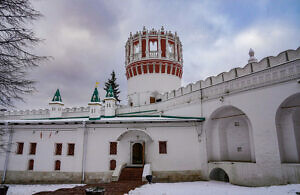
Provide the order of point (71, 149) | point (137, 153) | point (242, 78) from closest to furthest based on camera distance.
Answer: point (242, 78)
point (137, 153)
point (71, 149)

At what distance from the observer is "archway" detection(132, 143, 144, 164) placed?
15870mm

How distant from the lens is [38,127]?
665 inches

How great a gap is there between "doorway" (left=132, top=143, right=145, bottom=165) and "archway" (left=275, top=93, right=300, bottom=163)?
Answer: 945 centimetres

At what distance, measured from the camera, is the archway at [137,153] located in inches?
625

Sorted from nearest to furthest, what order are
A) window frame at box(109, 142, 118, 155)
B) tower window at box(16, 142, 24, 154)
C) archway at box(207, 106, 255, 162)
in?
1. archway at box(207, 106, 255, 162)
2. window frame at box(109, 142, 118, 155)
3. tower window at box(16, 142, 24, 154)

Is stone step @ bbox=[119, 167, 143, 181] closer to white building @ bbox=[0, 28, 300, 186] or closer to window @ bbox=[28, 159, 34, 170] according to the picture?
white building @ bbox=[0, 28, 300, 186]

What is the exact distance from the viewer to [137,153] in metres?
16.0

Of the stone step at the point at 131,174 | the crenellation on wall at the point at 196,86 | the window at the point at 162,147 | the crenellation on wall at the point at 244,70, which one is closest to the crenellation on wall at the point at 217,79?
the crenellation on wall at the point at 244,70

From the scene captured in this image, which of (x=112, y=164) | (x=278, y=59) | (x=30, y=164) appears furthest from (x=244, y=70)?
(x=30, y=164)

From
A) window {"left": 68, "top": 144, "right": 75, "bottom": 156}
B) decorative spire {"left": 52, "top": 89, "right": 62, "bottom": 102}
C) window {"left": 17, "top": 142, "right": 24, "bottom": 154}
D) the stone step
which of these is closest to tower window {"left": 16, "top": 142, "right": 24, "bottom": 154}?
window {"left": 17, "top": 142, "right": 24, "bottom": 154}

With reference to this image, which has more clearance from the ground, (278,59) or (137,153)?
(278,59)

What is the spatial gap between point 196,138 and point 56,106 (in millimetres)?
19412

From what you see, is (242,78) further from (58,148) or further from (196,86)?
(58,148)

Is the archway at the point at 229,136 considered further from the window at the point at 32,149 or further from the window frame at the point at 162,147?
the window at the point at 32,149
